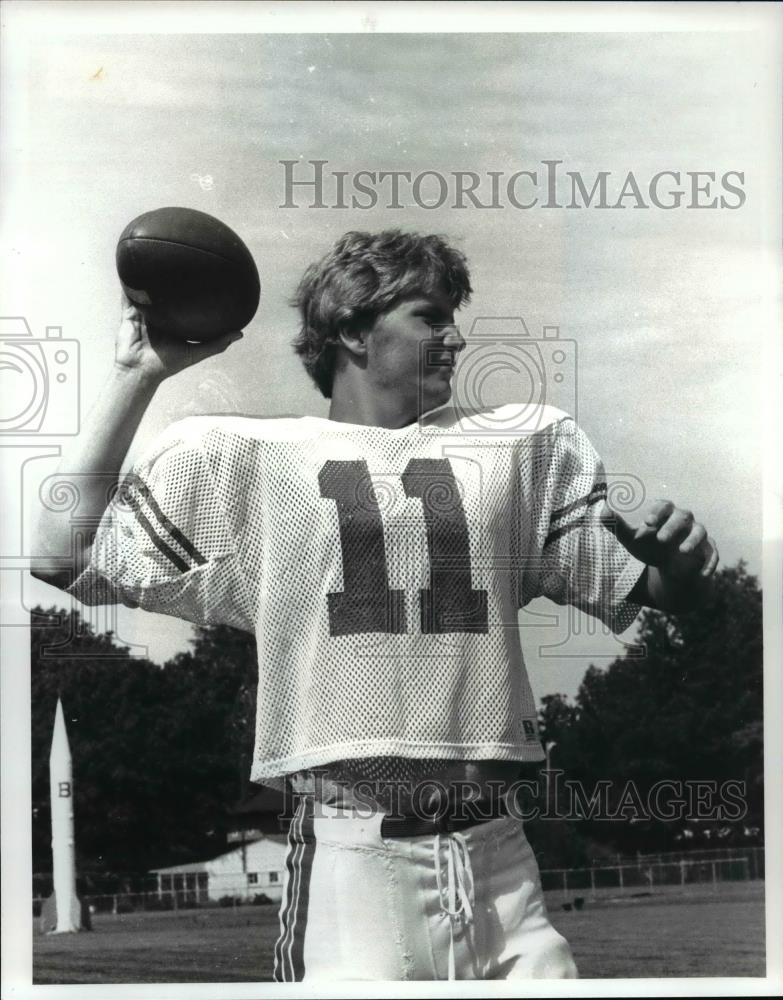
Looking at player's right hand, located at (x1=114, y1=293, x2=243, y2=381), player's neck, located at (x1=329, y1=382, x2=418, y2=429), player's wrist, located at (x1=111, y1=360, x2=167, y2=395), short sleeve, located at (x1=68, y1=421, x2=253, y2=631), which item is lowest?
short sleeve, located at (x1=68, y1=421, x2=253, y2=631)

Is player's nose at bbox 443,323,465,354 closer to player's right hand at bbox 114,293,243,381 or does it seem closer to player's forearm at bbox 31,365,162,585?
player's right hand at bbox 114,293,243,381

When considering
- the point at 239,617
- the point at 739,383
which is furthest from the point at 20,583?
the point at 739,383

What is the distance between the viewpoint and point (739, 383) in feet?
8.56

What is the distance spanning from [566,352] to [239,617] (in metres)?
0.87

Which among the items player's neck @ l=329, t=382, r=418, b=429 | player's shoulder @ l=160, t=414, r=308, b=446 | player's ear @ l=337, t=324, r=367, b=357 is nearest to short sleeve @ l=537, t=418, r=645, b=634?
player's neck @ l=329, t=382, r=418, b=429

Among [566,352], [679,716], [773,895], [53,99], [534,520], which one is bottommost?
[773,895]

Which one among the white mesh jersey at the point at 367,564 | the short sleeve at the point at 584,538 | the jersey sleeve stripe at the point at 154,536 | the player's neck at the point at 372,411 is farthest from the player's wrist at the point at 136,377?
the short sleeve at the point at 584,538

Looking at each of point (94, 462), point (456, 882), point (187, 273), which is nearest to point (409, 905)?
point (456, 882)

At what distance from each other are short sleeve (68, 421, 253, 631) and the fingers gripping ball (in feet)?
0.76

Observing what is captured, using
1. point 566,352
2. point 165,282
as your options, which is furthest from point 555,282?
point 165,282

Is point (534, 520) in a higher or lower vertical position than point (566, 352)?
lower

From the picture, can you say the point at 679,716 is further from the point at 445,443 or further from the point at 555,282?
the point at 555,282

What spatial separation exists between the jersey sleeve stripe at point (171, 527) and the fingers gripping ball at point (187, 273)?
0.33m

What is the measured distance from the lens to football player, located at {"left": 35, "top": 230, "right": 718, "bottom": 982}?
8.13ft
